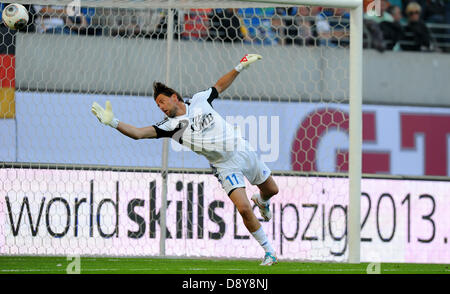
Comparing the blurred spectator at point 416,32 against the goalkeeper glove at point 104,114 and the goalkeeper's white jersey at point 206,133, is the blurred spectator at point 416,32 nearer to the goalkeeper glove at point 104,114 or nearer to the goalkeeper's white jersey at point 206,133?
the goalkeeper's white jersey at point 206,133

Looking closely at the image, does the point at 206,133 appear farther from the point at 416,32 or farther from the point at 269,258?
the point at 416,32

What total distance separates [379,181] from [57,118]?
4.45 meters

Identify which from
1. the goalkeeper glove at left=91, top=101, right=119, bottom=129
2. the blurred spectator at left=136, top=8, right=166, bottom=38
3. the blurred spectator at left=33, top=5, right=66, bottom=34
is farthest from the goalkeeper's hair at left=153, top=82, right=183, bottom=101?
the blurred spectator at left=33, top=5, right=66, bottom=34

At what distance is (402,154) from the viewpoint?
44.0 feet

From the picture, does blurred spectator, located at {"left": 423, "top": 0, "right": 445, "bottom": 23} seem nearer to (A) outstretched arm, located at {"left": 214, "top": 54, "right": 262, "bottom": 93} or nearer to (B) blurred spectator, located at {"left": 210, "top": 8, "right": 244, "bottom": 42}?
(B) blurred spectator, located at {"left": 210, "top": 8, "right": 244, "bottom": 42}

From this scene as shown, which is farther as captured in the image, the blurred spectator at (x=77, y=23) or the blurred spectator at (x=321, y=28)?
the blurred spectator at (x=321, y=28)

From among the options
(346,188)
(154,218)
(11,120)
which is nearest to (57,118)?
(11,120)

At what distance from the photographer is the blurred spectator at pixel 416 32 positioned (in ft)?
46.9

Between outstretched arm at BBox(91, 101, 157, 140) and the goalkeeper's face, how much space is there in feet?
1.03

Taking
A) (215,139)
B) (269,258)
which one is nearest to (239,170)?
(215,139)

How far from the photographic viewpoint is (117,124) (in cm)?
720

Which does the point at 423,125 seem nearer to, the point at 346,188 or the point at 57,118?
the point at 346,188

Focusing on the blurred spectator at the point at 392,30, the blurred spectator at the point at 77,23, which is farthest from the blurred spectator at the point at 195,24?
the blurred spectator at the point at 392,30

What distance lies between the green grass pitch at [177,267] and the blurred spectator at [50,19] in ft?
10.8
